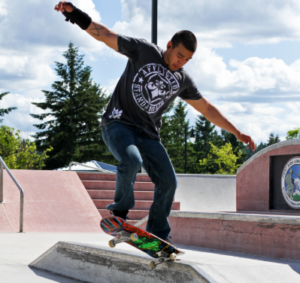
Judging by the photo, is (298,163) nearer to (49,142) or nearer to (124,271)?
(124,271)

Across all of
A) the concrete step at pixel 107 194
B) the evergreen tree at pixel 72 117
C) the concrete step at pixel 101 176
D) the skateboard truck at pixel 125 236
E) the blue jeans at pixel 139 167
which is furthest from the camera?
the evergreen tree at pixel 72 117

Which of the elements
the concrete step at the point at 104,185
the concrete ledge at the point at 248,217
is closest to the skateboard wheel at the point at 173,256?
the concrete ledge at the point at 248,217

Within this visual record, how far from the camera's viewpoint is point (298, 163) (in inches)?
399

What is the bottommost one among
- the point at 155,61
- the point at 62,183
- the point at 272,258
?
the point at 272,258

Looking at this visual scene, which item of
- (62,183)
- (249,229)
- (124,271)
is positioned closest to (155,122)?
(124,271)

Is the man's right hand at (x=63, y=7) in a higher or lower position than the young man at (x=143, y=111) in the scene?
higher

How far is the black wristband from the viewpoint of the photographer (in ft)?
11.6

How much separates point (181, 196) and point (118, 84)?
11.2 m

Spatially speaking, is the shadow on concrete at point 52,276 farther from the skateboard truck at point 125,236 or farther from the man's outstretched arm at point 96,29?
the man's outstretched arm at point 96,29

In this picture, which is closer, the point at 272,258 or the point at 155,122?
the point at 155,122

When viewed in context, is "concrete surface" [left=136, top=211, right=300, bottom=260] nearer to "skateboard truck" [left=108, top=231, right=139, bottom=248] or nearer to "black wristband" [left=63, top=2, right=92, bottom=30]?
"skateboard truck" [left=108, top=231, right=139, bottom=248]

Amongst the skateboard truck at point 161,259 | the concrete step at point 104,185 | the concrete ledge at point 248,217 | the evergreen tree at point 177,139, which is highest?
the evergreen tree at point 177,139

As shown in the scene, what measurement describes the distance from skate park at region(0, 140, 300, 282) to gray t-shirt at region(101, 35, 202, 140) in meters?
1.33

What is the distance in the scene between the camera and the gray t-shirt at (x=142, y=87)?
3.82 meters
